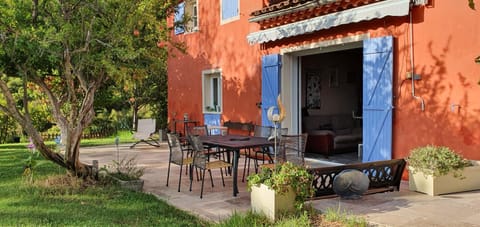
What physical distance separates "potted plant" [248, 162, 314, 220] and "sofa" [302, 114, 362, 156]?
16.7ft

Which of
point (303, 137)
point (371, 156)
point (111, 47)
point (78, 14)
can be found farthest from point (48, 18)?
point (371, 156)

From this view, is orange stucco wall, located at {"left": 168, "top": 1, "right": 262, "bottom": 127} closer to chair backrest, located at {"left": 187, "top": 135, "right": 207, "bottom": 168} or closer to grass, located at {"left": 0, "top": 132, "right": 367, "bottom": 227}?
chair backrest, located at {"left": 187, "top": 135, "right": 207, "bottom": 168}

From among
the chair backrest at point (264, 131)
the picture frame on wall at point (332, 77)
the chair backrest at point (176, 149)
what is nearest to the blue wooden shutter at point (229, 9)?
the picture frame on wall at point (332, 77)

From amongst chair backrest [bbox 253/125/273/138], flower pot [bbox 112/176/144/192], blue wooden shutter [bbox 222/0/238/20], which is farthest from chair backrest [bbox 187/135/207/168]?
blue wooden shutter [bbox 222/0/238/20]

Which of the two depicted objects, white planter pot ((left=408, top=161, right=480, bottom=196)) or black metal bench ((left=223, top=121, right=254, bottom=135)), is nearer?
white planter pot ((left=408, top=161, right=480, bottom=196))

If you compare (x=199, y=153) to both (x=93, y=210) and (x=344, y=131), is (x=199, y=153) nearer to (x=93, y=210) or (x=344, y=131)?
(x=93, y=210)

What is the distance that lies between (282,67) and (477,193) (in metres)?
4.74

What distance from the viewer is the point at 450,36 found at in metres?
6.10

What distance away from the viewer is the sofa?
9617mm

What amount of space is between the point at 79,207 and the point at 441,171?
480 cm

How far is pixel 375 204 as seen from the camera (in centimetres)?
505

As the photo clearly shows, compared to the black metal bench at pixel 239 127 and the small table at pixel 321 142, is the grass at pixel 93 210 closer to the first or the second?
the black metal bench at pixel 239 127

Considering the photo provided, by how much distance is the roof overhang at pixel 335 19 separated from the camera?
643 centimetres

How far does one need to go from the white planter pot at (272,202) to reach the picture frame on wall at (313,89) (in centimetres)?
693
